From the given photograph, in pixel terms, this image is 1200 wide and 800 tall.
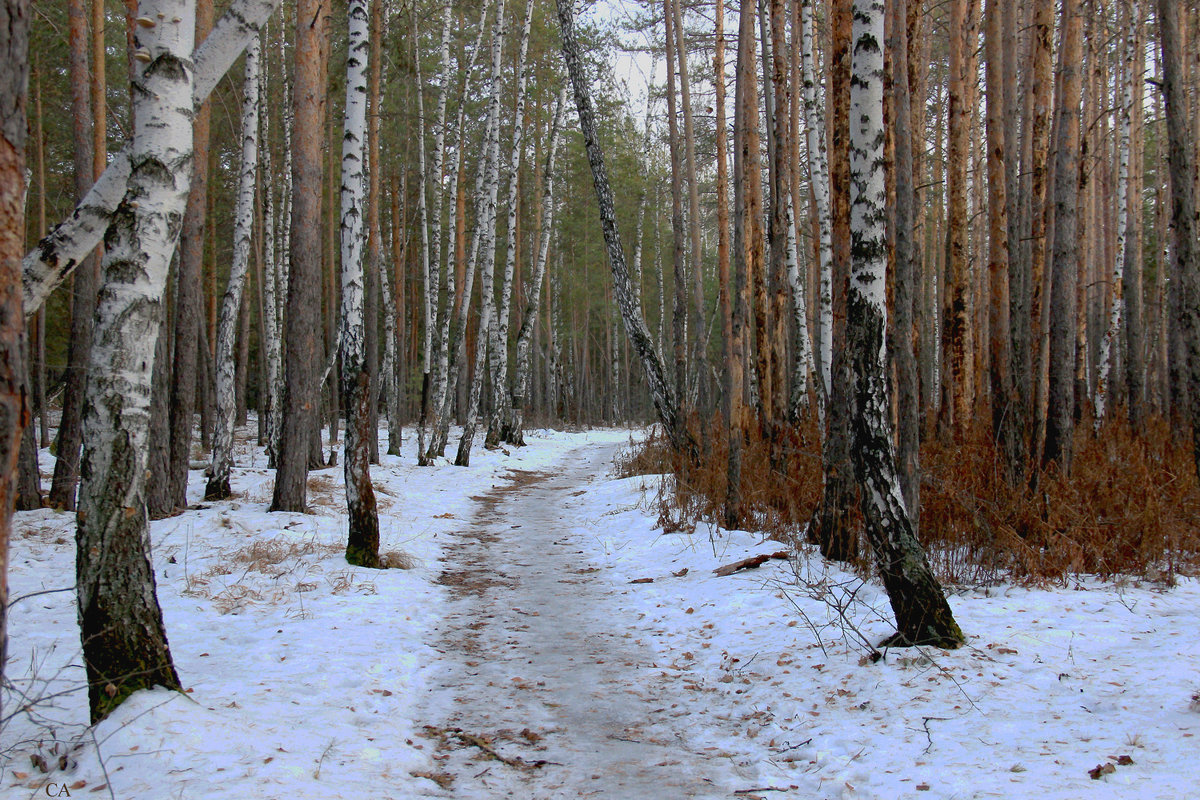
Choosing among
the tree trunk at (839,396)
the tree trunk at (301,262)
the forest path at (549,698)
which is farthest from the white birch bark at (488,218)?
the tree trunk at (839,396)

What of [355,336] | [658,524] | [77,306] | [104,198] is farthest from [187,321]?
[658,524]

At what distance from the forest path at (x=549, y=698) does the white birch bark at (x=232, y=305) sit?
3981 millimetres

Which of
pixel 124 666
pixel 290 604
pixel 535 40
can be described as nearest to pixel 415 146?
pixel 535 40

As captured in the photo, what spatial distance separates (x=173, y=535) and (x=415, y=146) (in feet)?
54.3

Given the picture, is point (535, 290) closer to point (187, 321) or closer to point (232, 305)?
point (232, 305)

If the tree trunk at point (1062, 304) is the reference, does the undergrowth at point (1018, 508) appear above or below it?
below

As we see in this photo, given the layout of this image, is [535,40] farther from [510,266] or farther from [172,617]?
[172,617]

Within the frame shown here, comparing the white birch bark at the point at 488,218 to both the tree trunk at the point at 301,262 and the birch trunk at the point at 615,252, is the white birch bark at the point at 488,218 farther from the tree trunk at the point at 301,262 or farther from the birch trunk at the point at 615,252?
the tree trunk at the point at 301,262

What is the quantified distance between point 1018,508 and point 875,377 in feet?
8.73

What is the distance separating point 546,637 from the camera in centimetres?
510

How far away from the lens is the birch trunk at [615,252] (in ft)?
37.8

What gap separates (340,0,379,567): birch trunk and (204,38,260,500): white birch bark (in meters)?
3.30

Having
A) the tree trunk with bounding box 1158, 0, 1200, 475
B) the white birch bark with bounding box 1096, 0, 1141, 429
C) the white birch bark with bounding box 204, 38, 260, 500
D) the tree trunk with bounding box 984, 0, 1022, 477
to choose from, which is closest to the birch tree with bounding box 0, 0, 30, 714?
the tree trunk with bounding box 1158, 0, 1200, 475

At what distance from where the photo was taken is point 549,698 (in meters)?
4.05
